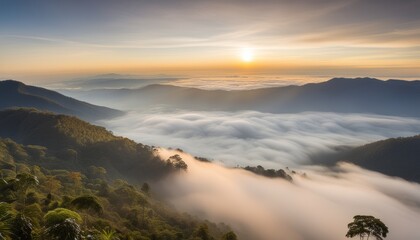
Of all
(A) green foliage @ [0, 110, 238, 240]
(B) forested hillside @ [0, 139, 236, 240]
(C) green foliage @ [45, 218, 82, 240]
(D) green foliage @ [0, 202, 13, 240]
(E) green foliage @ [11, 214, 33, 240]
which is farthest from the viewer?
(A) green foliage @ [0, 110, 238, 240]

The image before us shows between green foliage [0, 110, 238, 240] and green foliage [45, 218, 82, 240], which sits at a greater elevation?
green foliage [45, 218, 82, 240]

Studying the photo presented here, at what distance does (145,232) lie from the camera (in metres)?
90.1

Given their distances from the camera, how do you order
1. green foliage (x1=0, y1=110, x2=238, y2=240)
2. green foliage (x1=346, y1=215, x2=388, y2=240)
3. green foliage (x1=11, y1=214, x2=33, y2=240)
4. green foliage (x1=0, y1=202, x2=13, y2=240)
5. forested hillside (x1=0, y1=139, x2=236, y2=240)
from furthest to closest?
1. green foliage (x1=346, y1=215, x2=388, y2=240)
2. green foliage (x1=0, y1=110, x2=238, y2=240)
3. forested hillside (x1=0, y1=139, x2=236, y2=240)
4. green foliage (x1=11, y1=214, x2=33, y2=240)
5. green foliage (x1=0, y1=202, x2=13, y2=240)

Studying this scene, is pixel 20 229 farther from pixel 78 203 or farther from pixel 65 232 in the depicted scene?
pixel 78 203

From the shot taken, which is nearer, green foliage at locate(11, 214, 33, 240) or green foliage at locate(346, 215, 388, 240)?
green foliage at locate(11, 214, 33, 240)

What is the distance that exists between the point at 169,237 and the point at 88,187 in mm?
64151

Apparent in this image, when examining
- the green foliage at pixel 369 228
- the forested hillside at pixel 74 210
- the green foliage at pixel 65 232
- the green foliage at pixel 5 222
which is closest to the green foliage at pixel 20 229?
the forested hillside at pixel 74 210

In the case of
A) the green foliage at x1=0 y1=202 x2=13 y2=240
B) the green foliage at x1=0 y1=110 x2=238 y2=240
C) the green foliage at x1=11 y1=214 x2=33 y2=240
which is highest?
the green foliage at x1=0 y1=202 x2=13 y2=240

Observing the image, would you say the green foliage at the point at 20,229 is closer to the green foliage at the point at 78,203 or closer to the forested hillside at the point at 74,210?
the forested hillside at the point at 74,210

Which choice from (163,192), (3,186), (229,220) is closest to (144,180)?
(163,192)

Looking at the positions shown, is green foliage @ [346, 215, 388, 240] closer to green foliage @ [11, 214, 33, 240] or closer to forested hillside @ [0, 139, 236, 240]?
forested hillside @ [0, 139, 236, 240]

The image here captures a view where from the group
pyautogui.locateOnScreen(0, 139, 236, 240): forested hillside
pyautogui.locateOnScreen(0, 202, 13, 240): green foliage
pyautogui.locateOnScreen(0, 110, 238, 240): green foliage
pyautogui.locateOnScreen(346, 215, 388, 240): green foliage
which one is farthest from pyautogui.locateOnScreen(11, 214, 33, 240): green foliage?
pyautogui.locateOnScreen(346, 215, 388, 240): green foliage

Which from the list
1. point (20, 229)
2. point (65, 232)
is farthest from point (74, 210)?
point (65, 232)

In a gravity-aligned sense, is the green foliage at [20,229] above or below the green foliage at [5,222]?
below
